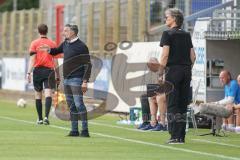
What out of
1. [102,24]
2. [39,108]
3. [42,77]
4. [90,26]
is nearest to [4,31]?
[90,26]

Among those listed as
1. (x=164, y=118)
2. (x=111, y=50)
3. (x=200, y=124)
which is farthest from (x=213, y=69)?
(x=111, y=50)

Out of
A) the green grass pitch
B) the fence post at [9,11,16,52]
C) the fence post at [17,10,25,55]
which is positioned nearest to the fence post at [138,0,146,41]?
the green grass pitch

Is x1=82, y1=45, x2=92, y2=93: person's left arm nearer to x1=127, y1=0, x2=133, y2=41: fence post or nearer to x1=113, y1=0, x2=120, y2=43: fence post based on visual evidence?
x1=127, y1=0, x2=133, y2=41: fence post

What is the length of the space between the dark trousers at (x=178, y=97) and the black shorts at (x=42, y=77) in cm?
506

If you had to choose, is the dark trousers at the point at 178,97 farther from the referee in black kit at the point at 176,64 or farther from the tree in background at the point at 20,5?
the tree in background at the point at 20,5

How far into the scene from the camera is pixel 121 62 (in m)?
24.1

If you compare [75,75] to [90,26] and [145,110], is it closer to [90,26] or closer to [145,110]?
[145,110]

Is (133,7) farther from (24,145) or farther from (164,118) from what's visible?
(24,145)

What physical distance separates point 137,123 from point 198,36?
2.62m

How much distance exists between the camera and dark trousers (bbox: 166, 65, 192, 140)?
14203 mm

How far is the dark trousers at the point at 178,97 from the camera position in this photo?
14203 millimetres

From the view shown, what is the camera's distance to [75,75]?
15.4m

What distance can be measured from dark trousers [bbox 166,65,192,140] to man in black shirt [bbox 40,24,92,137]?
1687 millimetres

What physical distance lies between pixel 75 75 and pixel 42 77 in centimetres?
364
